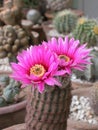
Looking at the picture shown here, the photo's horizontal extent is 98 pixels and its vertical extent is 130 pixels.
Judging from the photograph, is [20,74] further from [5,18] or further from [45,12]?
[45,12]

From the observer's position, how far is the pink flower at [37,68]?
891mm

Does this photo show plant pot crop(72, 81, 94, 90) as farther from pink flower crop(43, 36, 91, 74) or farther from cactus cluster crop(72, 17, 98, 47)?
pink flower crop(43, 36, 91, 74)

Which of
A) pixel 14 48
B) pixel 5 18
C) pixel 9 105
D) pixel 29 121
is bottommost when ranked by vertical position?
pixel 29 121

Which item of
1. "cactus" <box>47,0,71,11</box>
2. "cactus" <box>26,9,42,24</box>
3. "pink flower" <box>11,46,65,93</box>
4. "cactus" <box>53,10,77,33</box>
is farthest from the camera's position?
"cactus" <box>47,0,71,11</box>

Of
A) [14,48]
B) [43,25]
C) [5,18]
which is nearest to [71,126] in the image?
[14,48]

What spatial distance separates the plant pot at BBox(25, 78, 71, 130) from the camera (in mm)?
968

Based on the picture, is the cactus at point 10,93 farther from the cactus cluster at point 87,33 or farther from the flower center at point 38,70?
the cactus cluster at point 87,33

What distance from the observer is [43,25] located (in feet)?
9.63

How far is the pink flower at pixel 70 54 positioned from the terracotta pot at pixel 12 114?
46cm

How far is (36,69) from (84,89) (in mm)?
699

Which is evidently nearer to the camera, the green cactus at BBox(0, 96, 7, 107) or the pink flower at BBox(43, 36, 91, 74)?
the pink flower at BBox(43, 36, 91, 74)

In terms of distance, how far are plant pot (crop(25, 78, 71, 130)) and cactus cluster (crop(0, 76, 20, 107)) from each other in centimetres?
40

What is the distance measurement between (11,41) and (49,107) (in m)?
0.79

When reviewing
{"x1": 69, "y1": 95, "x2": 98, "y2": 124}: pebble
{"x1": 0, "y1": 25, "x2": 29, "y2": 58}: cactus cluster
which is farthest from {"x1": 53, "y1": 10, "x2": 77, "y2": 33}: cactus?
{"x1": 69, "y1": 95, "x2": 98, "y2": 124}: pebble
